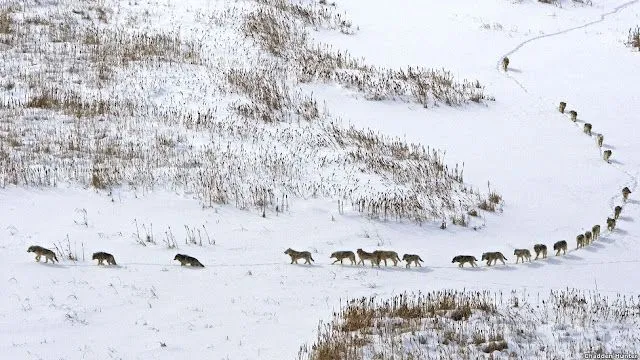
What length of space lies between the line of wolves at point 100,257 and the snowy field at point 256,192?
0.15m

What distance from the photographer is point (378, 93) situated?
21.3m

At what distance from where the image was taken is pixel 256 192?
47.7ft

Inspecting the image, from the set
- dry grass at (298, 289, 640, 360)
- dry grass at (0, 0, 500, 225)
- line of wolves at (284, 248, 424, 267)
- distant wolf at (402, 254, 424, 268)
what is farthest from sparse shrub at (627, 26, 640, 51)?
line of wolves at (284, 248, 424, 267)

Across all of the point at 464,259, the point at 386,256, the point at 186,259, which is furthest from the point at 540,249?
the point at 186,259

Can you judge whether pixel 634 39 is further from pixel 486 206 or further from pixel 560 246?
pixel 560 246

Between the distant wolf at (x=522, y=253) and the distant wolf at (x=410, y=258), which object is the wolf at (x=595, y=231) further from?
the distant wolf at (x=410, y=258)

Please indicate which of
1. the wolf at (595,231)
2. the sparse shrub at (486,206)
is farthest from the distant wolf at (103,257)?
the wolf at (595,231)

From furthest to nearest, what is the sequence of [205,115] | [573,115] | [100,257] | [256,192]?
[573,115]
[205,115]
[256,192]
[100,257]

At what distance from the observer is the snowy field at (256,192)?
10.1 metres

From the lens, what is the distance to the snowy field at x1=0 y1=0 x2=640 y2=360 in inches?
398

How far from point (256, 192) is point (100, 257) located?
13.2 feet

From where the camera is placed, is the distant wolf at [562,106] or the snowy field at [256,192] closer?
the snowy field at [256,192]

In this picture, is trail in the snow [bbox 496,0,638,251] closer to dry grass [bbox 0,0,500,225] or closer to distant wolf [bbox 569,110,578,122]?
distant wolf [bbox 569,110,578,122]

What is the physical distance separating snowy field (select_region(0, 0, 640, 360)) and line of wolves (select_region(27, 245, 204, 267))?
0.50 ft
